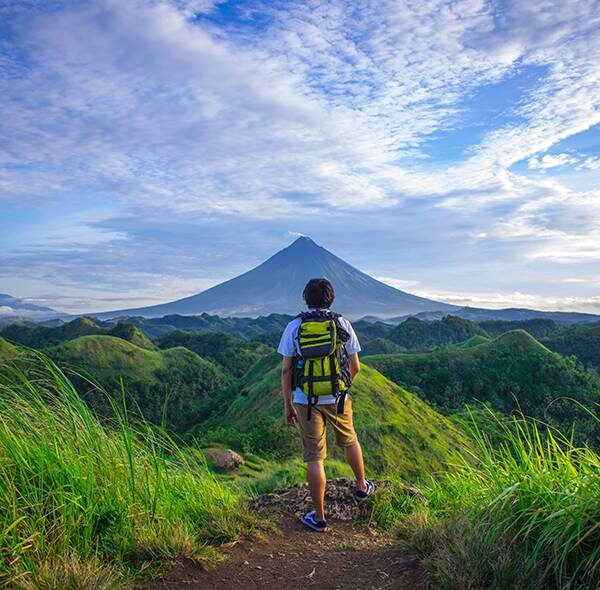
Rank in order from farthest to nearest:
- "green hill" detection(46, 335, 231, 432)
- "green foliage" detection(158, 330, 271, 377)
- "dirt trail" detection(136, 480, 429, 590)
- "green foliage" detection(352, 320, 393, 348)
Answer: "green foliage" detection(352, 320, 393, 348)
"green foliage" detection(158, 330, 271, 377)
"green hill" detection(46, 335, 231, 432)
"dirt trail" detection(136, 480, 429, 590)

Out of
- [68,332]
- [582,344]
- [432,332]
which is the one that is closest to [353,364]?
[582,344]

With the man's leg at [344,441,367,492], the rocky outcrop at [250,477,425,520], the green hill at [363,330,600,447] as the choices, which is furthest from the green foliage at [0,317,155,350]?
the man's leg at [344,441,367,492]

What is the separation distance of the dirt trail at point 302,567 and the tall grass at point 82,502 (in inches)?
5.7

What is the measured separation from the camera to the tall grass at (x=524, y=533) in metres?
2.59

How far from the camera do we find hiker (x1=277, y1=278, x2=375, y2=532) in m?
4.28

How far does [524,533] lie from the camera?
293cm

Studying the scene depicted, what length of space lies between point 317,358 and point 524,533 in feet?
6.10

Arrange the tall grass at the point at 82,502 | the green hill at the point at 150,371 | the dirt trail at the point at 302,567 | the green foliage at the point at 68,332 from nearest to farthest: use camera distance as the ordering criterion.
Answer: the tall grass at the point at 82,502
the dirt trail at the point at 302,567
the green hill at the point at 150,371
the green foliage at the point at 68,332

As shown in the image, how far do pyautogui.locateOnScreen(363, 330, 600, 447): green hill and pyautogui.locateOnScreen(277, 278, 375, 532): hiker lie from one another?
132ft

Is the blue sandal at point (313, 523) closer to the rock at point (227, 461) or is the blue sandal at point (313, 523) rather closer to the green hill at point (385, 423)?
the rock at point (227, 461)

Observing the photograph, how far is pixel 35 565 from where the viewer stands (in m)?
2.71

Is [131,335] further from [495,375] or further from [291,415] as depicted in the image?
[291,415]

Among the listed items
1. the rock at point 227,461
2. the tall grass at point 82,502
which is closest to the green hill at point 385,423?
the rock at point 227,461

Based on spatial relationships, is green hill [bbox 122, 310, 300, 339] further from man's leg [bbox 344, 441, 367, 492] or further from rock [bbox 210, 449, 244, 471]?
man's leg [bbox 344, 441, 367, 492]
